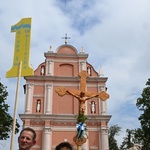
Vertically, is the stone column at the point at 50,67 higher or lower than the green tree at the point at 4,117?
higher

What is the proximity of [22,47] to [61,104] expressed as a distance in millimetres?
12709

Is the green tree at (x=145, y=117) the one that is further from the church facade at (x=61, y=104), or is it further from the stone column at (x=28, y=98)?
the stone column at (x=28, y=98)

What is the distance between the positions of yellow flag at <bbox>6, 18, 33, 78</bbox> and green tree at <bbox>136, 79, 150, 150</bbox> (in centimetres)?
1449

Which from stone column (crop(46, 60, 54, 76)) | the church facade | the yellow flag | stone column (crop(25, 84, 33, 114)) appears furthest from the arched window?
the yellow flag

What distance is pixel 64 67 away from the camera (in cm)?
2211

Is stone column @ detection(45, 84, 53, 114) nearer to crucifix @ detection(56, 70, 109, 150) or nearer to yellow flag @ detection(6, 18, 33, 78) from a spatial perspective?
crucifix @ detection(56, 70, 109, 150)

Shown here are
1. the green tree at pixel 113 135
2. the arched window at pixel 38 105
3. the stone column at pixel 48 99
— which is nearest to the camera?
the stone column at pixel 48 99

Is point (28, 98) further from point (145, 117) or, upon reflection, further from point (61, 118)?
point (145, 117)

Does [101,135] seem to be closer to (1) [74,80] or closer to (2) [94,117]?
(2) [94,117]

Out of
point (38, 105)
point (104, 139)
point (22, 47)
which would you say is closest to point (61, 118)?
point (38, 105)

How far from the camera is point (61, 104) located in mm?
20562

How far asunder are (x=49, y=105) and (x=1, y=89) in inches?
154

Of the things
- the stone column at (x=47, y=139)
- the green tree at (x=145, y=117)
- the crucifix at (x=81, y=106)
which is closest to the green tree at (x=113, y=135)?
the green tree at (x=145, y=117)

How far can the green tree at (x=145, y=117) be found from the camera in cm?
2008
